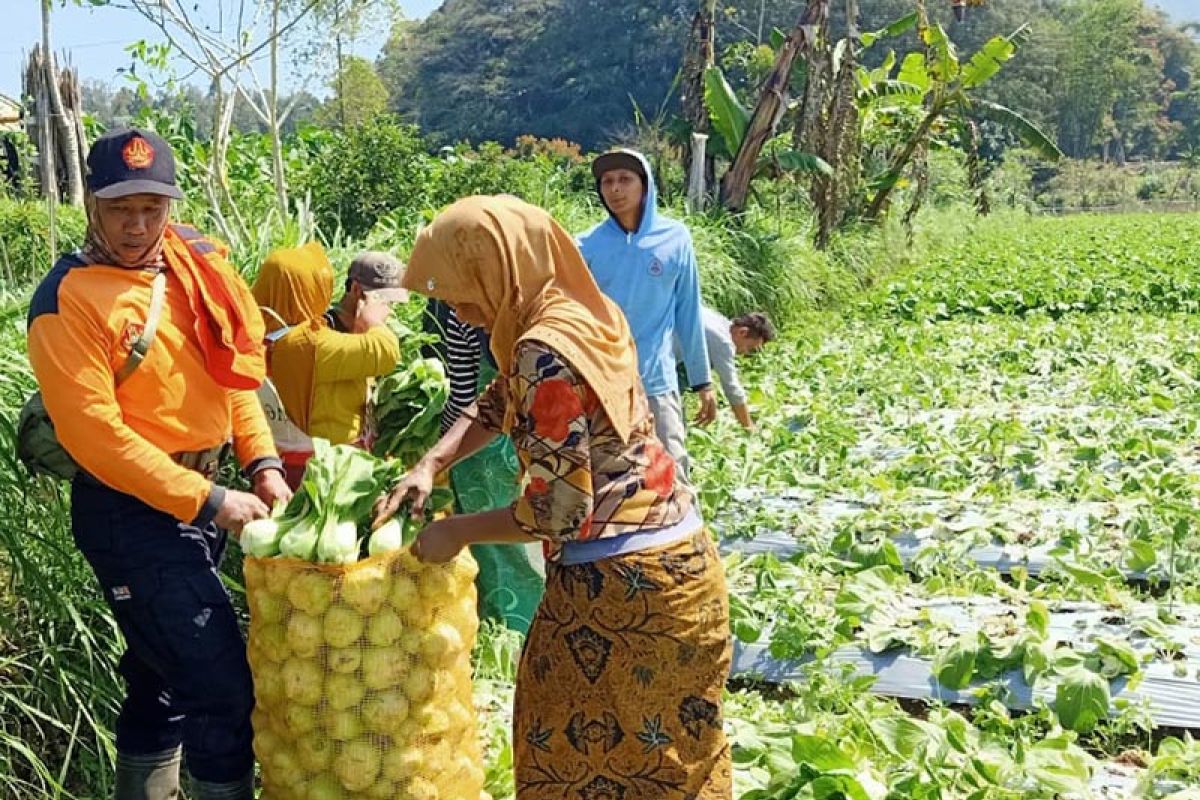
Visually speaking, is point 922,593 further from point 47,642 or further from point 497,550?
point 47,642

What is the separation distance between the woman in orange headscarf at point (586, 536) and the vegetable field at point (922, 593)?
58 cm

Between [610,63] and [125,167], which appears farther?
[610,63]

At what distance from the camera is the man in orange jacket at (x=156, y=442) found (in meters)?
2.29

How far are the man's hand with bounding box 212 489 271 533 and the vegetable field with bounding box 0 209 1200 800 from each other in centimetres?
65

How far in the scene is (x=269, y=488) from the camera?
2748mm

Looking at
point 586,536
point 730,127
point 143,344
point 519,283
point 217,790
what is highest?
point 730,127

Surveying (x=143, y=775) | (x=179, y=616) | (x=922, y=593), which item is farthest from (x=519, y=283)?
(x=922, y=593)

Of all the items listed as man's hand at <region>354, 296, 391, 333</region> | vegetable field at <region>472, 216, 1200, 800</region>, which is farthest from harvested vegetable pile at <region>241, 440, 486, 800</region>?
man's hand at <region>354, 296, 391, 333</region>

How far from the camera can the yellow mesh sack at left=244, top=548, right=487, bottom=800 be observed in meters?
2.42

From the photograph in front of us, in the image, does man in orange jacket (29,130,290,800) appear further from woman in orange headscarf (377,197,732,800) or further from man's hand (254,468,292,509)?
woman in orange headscarf (377,197,732,800)

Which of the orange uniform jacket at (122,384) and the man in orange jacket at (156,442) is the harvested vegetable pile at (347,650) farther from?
the orange uniform jacket at (122,384)

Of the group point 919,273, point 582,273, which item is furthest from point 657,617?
point 919,273

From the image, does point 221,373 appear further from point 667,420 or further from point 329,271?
point 667,420

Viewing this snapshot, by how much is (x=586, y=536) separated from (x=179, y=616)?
90cm
